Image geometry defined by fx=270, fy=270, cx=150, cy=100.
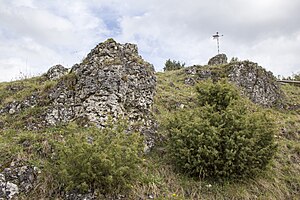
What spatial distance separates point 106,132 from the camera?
496 cm

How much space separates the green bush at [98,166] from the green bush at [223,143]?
4.28 ft

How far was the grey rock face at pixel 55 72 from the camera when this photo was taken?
906cm

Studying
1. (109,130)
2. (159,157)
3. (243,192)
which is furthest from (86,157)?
(243,192)

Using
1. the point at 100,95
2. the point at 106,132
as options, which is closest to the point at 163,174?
the point at 106,132

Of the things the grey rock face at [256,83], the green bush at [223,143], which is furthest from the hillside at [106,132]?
the grey rock face at [256,83]

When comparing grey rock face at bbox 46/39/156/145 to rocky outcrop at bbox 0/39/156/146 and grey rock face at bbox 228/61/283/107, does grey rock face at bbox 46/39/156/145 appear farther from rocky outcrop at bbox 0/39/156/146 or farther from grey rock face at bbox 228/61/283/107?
grey rock face at bbox 228/61/283/107

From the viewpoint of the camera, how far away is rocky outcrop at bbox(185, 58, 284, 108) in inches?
455

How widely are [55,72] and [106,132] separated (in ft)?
16.8

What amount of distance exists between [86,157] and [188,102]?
18.5ft

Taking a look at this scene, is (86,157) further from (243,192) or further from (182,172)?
(243,192)

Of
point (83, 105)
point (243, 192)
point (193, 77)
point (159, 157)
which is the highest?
point (193, 77)

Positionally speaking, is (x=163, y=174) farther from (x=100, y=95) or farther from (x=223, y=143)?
(x=100, y=95)

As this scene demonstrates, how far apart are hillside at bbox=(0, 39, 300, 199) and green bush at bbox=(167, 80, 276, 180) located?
293 mm

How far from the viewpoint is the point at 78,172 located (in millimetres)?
4395
